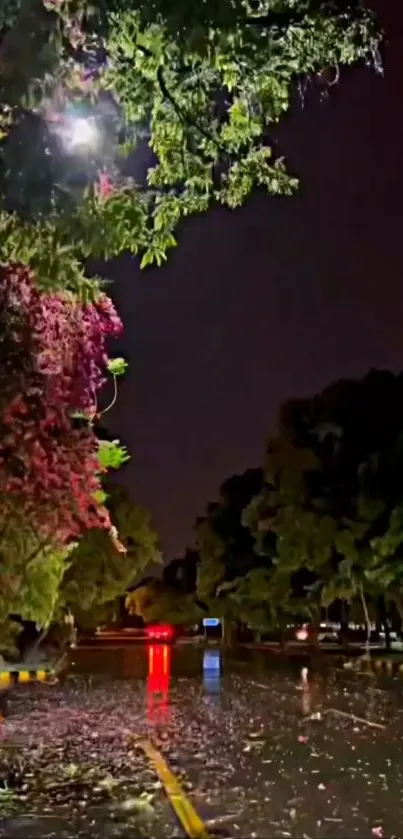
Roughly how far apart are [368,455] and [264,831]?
42994 millimetres

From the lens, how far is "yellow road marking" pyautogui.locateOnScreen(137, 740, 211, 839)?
1041 centimetres

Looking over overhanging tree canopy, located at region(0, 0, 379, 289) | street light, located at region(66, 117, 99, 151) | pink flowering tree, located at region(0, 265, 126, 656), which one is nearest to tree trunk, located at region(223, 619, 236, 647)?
pink flowering tree, located at region(0, 265, 126, 656)

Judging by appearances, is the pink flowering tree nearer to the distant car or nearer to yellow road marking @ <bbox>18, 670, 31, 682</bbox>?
yellow road marking @ <bbox>18, 670, 31, 682</bbox>

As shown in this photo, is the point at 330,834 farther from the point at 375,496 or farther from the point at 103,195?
the point at 375,496

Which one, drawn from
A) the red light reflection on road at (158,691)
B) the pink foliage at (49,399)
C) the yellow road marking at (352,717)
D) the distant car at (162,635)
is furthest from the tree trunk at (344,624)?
the pink foliage at (49,399)

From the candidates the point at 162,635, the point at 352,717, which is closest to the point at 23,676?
the point at 352,717

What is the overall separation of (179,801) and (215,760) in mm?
4509

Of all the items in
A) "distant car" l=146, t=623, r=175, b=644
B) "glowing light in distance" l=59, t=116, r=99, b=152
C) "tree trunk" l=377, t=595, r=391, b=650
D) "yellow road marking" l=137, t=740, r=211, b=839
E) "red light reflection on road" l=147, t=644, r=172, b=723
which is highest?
"distant car" l=146, t=623, r=175, b=644

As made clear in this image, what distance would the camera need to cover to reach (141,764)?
1583 cm

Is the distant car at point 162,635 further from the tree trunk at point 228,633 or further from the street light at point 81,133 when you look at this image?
the street light at point 81,133

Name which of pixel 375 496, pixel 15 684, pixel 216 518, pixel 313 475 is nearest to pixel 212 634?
pixel 216 518

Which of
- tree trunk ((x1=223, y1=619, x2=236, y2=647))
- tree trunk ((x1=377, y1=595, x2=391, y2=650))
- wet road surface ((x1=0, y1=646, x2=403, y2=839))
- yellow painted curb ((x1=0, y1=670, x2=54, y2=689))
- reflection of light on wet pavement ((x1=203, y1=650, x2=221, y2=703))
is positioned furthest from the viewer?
tree trunk ((x1=223, y1=619, x2=236, y2=647))

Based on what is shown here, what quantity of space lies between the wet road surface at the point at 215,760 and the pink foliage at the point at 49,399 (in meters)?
3.21

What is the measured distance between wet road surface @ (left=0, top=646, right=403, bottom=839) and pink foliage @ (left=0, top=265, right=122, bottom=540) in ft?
10.5
